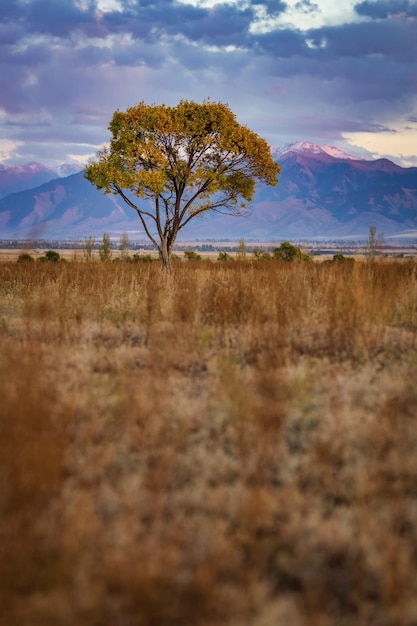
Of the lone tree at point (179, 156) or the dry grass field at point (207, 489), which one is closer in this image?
the dry grass field at point (207, 489)

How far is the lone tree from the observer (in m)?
23.3

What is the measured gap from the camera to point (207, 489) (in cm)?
326

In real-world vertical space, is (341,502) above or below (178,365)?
below

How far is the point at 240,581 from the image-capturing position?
254 centimetres

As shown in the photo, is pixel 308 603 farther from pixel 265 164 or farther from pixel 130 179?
pixel 265 164

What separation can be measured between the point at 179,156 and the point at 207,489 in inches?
906

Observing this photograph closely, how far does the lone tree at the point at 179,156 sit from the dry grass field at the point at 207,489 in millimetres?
18016

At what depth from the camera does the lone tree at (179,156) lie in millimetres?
23344

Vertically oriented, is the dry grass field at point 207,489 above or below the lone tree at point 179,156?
below

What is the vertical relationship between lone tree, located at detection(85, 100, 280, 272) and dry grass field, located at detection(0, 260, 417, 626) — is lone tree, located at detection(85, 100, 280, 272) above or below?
above

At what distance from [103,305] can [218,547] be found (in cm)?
723

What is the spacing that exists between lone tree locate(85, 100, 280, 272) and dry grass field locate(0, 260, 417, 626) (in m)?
18.0

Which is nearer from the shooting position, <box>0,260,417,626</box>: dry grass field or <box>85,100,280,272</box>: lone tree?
<box>0,260,417,626</box>: dry grass field

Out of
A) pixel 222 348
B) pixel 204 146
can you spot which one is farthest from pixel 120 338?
pixel 204 146
